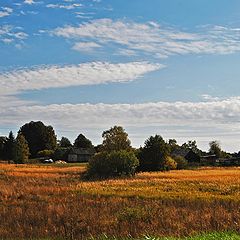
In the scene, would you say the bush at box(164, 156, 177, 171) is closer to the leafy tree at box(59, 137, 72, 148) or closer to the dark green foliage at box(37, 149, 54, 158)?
the dark green foliage at box(37, 149, 54, 158)

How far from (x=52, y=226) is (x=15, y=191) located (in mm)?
17661

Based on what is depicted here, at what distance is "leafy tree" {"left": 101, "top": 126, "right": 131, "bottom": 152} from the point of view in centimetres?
9012

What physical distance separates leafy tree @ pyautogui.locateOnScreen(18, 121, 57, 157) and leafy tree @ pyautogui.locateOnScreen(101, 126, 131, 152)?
5851cm

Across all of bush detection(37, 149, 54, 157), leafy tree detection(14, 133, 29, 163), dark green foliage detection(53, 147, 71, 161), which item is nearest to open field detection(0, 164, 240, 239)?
leafy tree detection(14, 133, 29, 163)

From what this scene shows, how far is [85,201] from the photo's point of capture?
30.5 m

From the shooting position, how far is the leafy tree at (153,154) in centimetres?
7750

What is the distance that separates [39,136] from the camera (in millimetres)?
147000

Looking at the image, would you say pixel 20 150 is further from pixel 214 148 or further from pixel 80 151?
pixel 214 148

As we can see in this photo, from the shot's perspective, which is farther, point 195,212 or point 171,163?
point 171,163

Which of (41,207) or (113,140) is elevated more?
(113,140)

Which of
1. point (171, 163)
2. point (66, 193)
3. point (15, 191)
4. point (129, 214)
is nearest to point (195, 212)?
point (129, 214)

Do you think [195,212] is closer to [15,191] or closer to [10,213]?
[10,213]

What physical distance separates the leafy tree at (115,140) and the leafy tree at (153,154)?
11.3 metres

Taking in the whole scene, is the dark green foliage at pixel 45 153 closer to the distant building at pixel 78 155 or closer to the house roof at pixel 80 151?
the distant building at pixel 78 155
